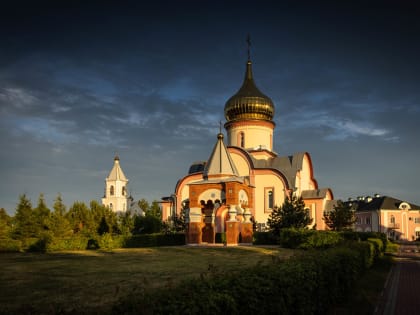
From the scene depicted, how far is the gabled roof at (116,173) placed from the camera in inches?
2215

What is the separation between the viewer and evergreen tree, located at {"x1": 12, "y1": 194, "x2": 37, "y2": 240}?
24.4m

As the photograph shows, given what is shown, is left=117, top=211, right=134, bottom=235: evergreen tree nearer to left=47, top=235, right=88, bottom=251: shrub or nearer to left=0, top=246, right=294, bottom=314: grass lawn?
Result: left=47, top=235, right=88, bottom=251: shrub

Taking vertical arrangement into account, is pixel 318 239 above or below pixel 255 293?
below

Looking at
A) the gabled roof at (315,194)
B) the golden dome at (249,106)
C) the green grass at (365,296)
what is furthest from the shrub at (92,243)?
the green grass at (365,296)

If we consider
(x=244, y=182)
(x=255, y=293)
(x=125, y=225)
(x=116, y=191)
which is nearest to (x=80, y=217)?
(x=125, y=225)

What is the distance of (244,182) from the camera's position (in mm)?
26141

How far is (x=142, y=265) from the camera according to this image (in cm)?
1377

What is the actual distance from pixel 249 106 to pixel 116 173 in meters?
28.5

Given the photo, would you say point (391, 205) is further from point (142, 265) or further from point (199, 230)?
point (142, 265)

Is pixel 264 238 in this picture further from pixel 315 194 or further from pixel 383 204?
pixel 383 204

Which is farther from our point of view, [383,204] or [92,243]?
[383,204]

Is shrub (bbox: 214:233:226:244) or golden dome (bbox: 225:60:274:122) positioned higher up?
golden dome (bbox: 225:60:274:122)

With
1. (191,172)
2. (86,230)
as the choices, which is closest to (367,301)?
(86,230)

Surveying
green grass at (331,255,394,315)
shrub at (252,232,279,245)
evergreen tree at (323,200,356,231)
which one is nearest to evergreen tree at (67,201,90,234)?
shrub at (252,232,279,245)
